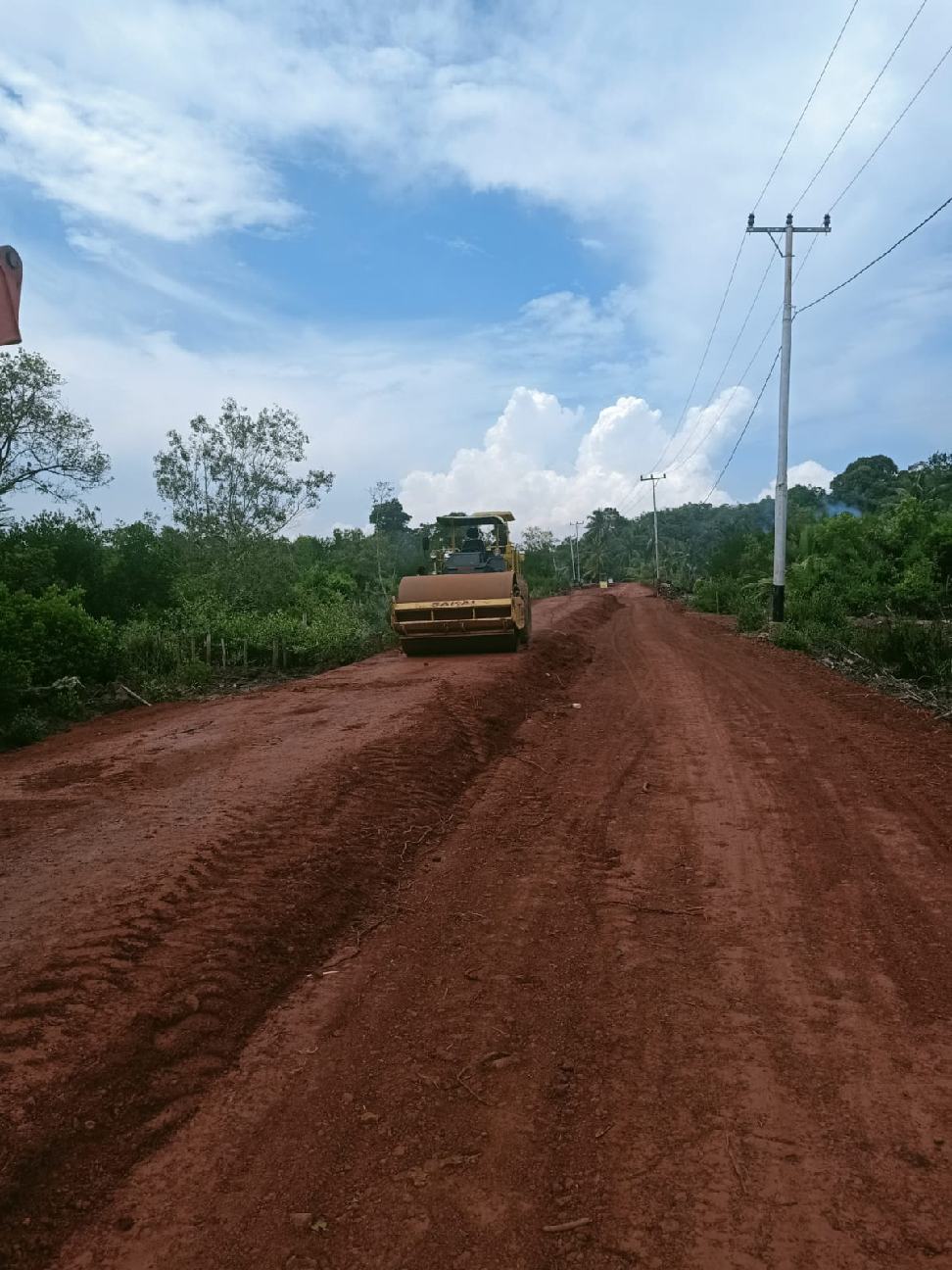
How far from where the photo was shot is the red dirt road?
8.75 ft

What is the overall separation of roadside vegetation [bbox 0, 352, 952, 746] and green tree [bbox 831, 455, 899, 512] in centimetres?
1641

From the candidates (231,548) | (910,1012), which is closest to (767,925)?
(910,1012)

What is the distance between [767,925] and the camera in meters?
4.70

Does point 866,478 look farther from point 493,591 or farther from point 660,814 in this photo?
point 660,814

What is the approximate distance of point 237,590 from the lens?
2650 cm

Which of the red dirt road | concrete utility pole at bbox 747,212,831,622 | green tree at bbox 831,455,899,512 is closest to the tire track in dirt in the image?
the red dirt road

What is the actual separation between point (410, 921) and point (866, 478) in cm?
6801

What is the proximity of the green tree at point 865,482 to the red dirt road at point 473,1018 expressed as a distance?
2163 inches

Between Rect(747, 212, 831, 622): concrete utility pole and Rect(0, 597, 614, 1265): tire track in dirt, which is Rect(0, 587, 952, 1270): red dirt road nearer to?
Rect(0, 597, 614, 1265): tire track in dirt

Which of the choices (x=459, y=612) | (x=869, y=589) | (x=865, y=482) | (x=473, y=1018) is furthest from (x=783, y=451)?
(x=865, y=482)

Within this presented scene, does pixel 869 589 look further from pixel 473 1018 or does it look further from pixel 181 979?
pixel 181 979

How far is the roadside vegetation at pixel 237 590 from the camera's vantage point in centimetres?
1405

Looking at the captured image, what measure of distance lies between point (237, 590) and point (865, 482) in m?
53.4

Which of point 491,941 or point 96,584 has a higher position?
point 96,584
